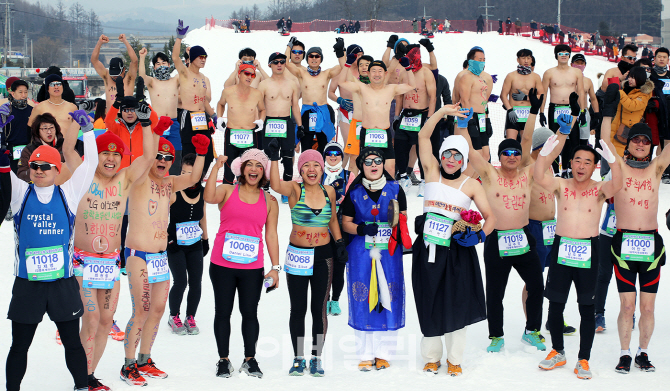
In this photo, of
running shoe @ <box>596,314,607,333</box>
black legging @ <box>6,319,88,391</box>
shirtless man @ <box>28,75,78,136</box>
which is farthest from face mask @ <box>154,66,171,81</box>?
running shoe @ <box>596,314,607,333</box>

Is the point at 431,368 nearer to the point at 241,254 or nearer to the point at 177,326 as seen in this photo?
the point at 241,254

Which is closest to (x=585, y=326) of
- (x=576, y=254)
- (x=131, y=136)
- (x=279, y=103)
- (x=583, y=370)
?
(x=583, y=370)

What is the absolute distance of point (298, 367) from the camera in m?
5.22

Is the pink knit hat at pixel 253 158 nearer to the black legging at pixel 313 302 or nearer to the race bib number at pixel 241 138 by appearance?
the black legging at pixel 313 302

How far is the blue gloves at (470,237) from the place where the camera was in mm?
5133

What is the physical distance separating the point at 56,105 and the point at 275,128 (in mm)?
2870

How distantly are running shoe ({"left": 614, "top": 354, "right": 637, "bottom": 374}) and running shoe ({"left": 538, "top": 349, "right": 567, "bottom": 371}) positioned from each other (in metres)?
0.40

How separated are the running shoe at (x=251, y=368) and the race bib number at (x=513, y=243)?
2.14 meters

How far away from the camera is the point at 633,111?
917cm

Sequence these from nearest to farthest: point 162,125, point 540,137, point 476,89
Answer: point 162,125
point 540,137
point 476,89

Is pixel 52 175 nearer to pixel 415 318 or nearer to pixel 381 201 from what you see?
pixel 381 201

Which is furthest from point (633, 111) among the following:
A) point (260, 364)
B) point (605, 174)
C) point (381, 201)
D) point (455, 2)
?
point (455, 2)

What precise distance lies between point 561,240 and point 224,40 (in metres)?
34.5

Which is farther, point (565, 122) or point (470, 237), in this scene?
point (565, 122)
